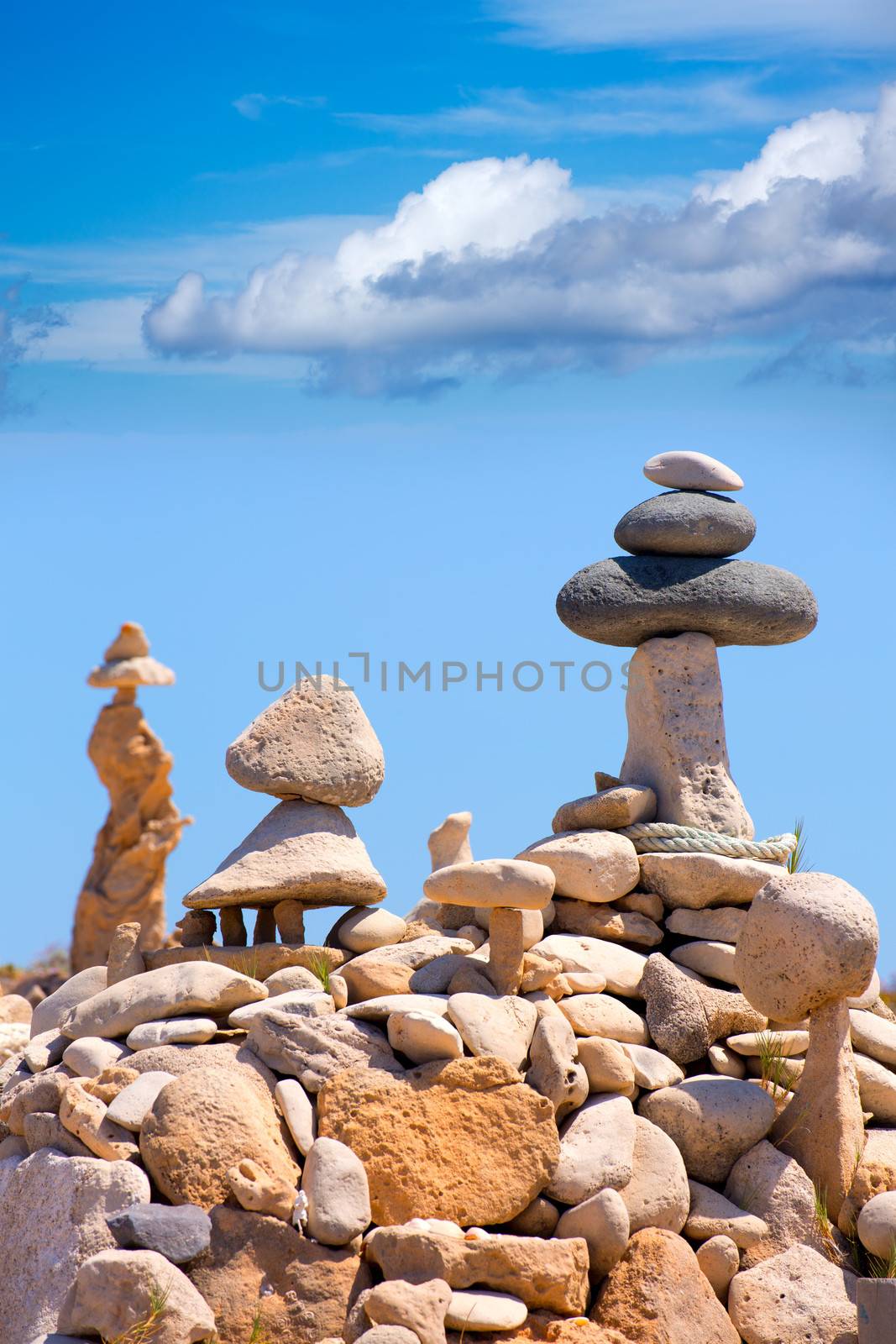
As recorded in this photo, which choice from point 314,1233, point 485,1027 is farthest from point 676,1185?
point 314,1233

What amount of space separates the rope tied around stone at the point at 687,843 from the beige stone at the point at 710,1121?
1.67 metres

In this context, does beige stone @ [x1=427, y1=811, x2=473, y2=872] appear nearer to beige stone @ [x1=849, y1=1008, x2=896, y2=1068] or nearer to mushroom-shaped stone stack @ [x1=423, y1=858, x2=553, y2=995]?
mushroom-shaped stone stack @ [x1=423, y1=858, x2=553, y2=995]

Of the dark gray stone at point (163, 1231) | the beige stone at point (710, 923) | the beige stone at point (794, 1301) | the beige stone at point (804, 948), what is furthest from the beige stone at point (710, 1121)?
the dark gray stone at point (163, 1231)

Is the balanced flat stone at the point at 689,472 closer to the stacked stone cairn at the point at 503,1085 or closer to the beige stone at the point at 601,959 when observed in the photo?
the stacked stone cairn at the point at 503,1085

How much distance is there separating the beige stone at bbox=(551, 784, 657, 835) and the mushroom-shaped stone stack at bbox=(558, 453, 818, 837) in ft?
0.78

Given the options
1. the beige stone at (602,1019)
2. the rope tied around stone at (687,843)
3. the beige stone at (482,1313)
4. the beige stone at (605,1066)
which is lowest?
the beige stone at (482,1313)

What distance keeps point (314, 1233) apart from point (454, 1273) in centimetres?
59

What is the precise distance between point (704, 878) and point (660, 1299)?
2.66 m

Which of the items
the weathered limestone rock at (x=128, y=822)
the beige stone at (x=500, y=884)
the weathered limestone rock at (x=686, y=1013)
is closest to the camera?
the beige stone at (x=500, y=884)

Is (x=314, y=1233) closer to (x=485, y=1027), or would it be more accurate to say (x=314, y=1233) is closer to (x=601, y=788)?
(x=485, y=1027)

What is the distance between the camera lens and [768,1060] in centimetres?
802

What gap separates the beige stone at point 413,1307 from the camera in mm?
5965

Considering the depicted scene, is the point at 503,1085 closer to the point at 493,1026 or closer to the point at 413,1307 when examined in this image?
the point at 493,1026

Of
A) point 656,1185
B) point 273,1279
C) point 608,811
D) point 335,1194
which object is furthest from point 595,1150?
point 608,811
